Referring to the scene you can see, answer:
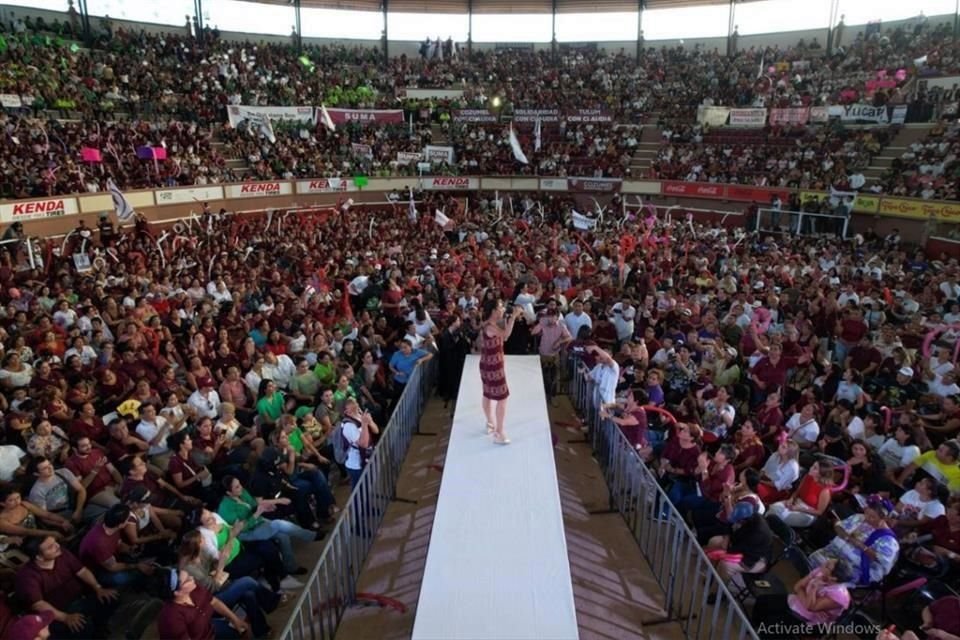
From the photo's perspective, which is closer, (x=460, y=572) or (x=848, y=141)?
(x=460, y=572)

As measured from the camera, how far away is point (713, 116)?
32031mm

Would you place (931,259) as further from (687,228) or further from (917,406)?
(917,406)

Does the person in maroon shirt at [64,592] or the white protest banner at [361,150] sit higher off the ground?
the white protest banner at [361,150]

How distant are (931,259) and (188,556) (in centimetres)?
2293

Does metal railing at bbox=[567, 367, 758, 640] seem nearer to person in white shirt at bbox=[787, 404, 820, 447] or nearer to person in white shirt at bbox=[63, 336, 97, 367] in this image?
person in white shirt at bbox=[787, 404, 820, 447]

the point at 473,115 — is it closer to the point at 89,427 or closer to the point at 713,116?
the point at 713,116

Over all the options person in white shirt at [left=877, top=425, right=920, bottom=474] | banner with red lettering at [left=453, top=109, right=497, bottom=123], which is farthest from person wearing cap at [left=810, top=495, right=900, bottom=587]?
banner with red lettering at [left=453, top=109, right=497, bottom=123]

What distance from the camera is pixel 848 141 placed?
2642 cm

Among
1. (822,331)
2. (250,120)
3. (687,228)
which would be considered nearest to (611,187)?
(687,228)

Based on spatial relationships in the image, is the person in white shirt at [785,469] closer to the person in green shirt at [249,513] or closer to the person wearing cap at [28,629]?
the person in green shirt at [249,513]

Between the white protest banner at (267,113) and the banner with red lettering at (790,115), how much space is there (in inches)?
869

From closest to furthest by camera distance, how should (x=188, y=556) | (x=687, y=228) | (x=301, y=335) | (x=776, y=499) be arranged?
(x=188, y=556) → (x=776, y=499) → (x=301, y=335) → (x=687, y=228)

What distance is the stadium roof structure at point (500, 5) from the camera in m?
40.7

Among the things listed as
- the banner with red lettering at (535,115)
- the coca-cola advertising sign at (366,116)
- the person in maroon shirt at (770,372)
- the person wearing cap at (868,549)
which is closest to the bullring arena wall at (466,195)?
the coca-cola advertising sign at (366,116)
